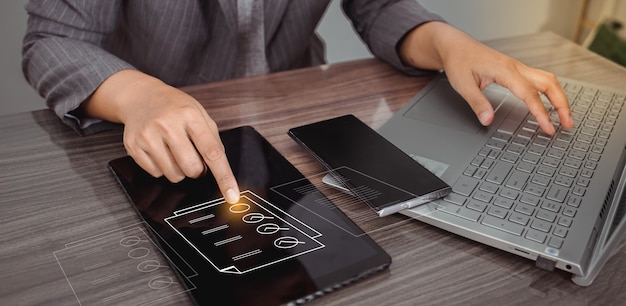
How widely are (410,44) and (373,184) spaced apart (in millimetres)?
434

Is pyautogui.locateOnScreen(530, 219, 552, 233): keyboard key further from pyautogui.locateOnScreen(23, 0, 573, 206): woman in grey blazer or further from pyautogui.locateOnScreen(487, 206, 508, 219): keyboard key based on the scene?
pyautogui.locateOnScreen(23, 0, 573, 206): woman in grey blazer

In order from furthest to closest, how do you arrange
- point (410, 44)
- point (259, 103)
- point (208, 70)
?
point (208, 70) < point (410, 44) < point (259, 103)

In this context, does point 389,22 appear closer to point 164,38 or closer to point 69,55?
point 164,38

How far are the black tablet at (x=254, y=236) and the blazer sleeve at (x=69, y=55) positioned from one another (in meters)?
0.14

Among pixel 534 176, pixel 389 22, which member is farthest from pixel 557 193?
pixel 389 22

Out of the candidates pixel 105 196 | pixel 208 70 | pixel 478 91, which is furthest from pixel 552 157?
pixel 208 70

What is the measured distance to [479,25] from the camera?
2410 mm

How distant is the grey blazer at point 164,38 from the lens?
794 millimetres

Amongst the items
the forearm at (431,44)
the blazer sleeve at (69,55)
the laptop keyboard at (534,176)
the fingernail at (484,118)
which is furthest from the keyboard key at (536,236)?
the blazer sleeve at (69,55)

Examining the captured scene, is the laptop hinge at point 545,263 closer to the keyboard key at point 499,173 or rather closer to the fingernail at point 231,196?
the keyboard key at point 499,173

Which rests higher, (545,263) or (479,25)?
(545,263)

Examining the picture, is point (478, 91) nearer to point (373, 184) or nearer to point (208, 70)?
point (373, 184)

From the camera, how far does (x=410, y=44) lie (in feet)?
3.25

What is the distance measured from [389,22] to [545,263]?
0.61 meters
